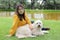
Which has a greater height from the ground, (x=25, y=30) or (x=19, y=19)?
(x=19, y=19)

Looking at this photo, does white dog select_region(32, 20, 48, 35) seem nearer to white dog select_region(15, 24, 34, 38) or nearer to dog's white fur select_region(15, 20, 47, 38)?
dog's white fur select_region(15, 20, 47, 38)

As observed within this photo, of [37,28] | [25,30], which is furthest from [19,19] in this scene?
[37,28]

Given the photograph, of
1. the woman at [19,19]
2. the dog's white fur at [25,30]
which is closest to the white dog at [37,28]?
the dog's white fur at [25,30]

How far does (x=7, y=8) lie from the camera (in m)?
24.2

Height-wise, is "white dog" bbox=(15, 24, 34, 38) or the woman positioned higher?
the woman

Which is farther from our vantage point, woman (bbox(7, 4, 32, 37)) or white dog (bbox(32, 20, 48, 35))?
woman (bbox(7, 4, 32, 37))

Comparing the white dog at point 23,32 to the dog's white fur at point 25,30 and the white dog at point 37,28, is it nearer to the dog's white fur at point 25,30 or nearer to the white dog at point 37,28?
the dog's white fur at point 25,30

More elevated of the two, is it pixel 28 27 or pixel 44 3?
pixel 28 27

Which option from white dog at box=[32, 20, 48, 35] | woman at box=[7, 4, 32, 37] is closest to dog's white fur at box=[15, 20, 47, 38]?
white dog at box=[32, 20, 48, 35]

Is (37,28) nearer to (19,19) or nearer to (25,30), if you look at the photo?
(25,30)

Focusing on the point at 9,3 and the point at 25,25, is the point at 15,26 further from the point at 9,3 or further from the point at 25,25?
the point at 9,3

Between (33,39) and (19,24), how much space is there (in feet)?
1.98

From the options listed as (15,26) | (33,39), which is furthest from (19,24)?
(33,39)

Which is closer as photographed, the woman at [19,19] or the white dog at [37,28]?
the white dog at [37,28]
